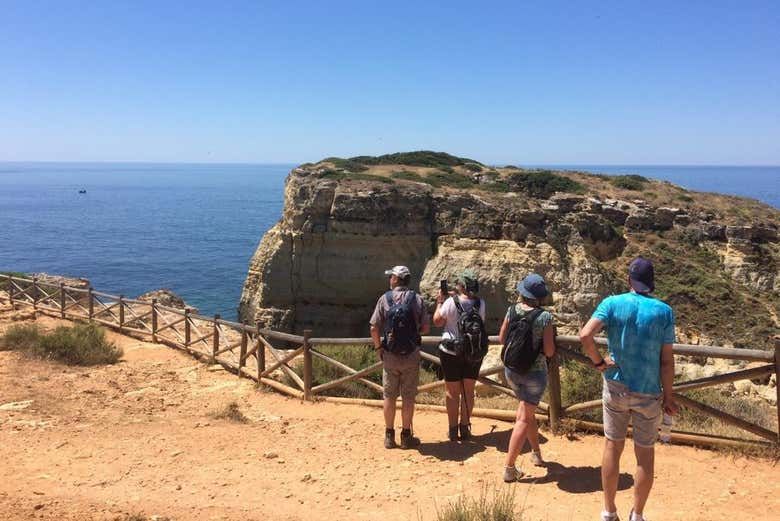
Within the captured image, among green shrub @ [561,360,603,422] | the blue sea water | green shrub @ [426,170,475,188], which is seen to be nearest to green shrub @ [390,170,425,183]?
green shrub @ [426,170,475,188]

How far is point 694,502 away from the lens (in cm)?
528

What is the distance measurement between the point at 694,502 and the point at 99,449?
7.01m

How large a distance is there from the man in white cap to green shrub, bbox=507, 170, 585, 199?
24.4m

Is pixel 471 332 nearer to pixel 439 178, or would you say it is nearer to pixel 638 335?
pixel 638 335

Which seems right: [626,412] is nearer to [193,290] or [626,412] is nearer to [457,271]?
[457,271]

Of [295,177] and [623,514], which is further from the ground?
[295,177]

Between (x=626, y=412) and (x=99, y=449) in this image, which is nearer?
(x=626, y=412)

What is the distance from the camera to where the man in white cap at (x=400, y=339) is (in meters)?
6.54

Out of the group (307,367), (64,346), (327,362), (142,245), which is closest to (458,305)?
(307,367)

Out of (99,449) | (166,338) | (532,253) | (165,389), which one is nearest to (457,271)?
(532,253)

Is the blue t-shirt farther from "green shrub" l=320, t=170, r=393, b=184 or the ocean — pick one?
the ocean

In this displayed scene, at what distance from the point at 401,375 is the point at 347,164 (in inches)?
1032

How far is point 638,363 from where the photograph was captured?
172 inches

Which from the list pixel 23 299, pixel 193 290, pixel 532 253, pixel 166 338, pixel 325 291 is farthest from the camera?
pixel 193 290
